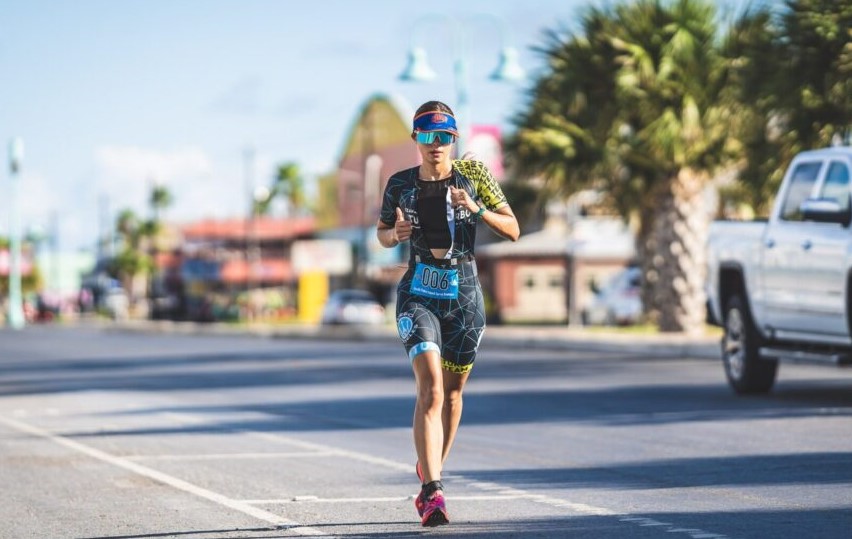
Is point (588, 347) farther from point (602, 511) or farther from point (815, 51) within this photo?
point (602, 511)

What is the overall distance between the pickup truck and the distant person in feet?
22.9

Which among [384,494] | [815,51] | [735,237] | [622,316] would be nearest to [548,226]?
[622,316]

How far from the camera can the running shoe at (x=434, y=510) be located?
778cm

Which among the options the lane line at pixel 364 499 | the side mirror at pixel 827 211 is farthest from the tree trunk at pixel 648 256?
the lane line at pixel 364 499

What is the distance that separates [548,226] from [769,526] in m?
59.2

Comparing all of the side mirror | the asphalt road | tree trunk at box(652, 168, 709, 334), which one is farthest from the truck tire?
tree trunk at box(652, 168, 709, 334)

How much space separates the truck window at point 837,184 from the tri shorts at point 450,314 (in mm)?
7280

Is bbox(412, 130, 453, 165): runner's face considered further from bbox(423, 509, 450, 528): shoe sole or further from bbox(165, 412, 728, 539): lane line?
bbox(165, 412, 728, 539): lane line

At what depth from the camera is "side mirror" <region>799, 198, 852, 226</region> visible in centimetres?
1448

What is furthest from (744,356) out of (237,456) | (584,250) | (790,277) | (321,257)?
(321,257)

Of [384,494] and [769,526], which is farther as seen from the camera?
[384,494]

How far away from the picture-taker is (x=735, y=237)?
16.9m

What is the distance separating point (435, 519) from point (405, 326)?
891 millimetres

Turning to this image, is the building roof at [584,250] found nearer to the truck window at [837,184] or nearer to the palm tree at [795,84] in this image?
the palm tree at [795,84]
